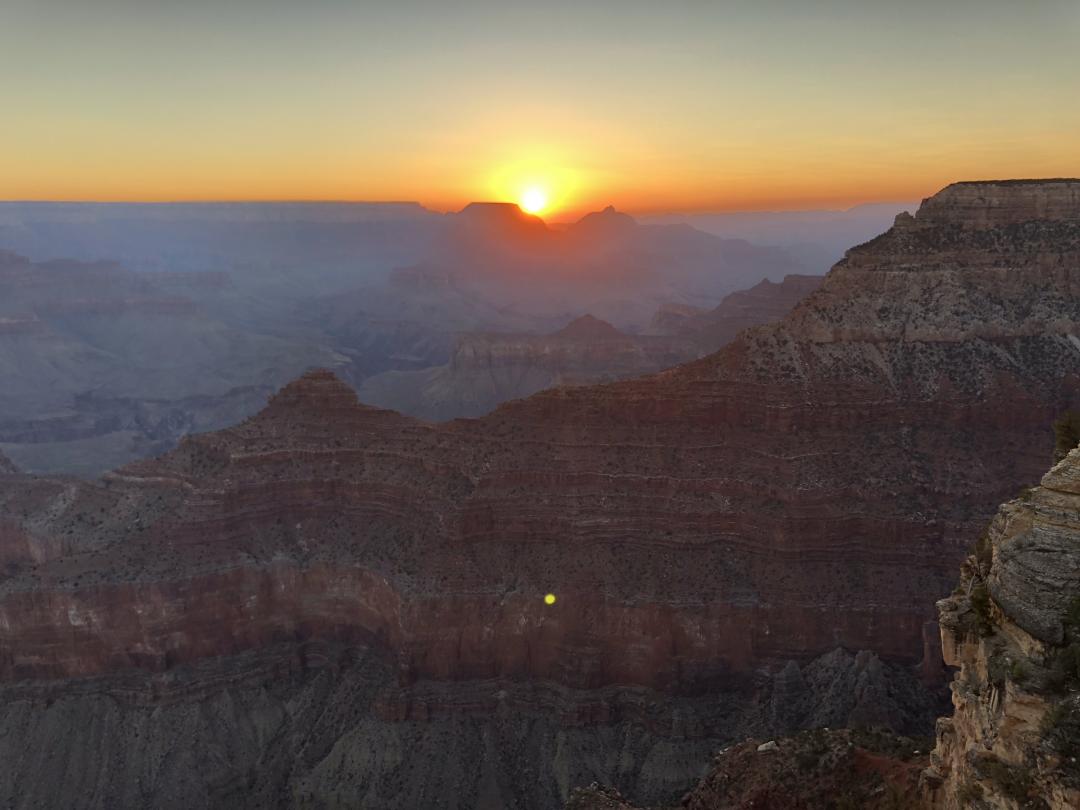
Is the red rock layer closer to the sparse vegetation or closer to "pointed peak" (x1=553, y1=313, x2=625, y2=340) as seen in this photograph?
the sparse vegetation

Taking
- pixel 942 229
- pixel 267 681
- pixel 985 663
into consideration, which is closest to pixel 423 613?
Result: pixel 267 681

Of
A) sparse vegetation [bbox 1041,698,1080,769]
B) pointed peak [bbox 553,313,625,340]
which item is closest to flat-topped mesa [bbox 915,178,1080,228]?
sparse vegetation [bbox 1041,698,1080,769]

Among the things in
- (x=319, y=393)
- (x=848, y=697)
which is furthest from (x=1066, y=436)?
(x=319, y=393)

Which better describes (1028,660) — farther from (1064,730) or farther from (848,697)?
(848,697)

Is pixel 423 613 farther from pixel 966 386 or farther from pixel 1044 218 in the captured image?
pixel 1044 218

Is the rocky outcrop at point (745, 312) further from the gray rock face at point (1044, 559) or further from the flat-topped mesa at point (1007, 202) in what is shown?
the gray rock face at point (1044, 559)
